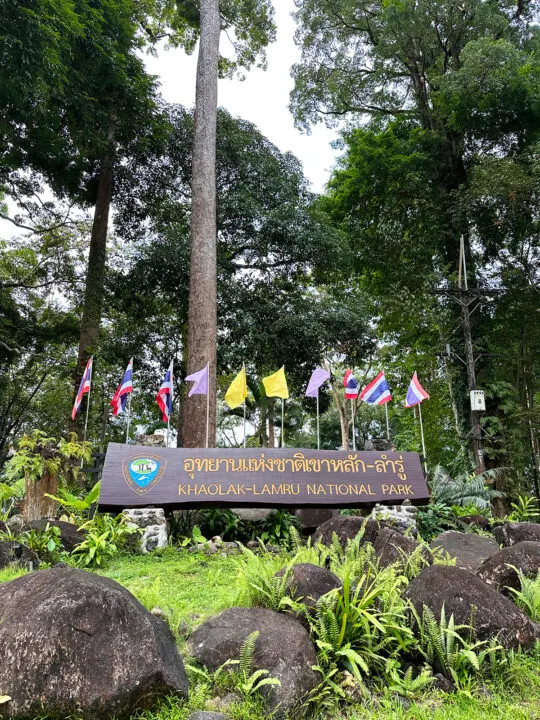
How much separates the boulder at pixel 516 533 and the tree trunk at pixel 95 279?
1164 cm

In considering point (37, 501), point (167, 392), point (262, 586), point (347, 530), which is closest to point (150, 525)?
point (37, 501)

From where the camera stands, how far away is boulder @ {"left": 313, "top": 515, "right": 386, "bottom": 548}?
5.57m

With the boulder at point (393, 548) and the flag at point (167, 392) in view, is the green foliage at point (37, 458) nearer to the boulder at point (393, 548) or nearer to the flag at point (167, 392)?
the flag at point (167, 392)

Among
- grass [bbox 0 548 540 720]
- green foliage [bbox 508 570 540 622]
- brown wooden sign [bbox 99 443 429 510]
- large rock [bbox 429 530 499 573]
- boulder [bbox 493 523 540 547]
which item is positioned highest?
brown wooden sign [bbox 99 443 429 510]

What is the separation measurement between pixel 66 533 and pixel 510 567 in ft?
16.8

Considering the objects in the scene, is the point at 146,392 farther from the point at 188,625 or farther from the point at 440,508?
the point at 188,625

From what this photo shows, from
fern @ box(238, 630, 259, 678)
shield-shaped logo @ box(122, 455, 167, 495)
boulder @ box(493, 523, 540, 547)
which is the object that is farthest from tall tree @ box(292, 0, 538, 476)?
fern @ box(238, 630, 259, 678)

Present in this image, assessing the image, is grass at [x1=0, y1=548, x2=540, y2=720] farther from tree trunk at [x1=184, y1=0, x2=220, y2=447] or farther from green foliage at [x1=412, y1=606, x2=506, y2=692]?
tree trunk at [x1=184, y1=0, x2=220, y2=447]

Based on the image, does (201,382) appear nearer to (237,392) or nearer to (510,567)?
(237,392)

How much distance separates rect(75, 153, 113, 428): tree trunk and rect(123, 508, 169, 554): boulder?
8.33m

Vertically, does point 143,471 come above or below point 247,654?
above

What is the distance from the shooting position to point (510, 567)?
4605 mm

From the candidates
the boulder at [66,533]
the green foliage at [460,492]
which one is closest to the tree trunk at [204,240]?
the boulder at [66,533]

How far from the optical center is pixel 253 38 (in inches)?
713
